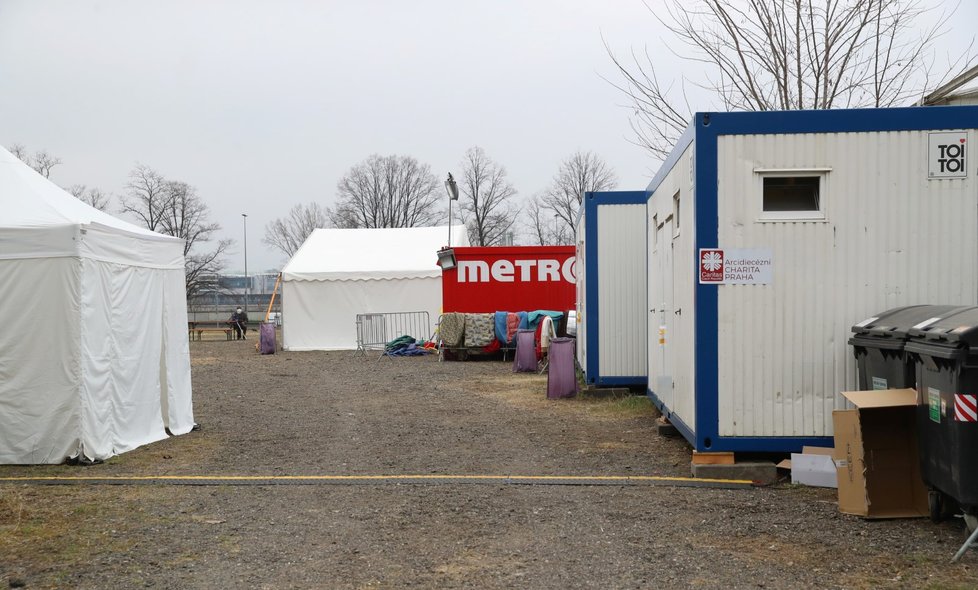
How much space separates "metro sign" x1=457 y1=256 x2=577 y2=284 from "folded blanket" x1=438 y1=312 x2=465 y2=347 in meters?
1.33

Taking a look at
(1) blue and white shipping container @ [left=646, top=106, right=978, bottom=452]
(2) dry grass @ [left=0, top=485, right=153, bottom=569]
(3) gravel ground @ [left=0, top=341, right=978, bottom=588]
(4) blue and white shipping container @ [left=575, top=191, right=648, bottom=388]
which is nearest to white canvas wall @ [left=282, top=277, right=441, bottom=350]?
(4) blue and white shipping container @ [left=575, top=191, right=648, bottom=388]

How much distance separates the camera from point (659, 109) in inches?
570

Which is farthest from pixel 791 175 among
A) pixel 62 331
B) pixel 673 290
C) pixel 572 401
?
pixel 62 331

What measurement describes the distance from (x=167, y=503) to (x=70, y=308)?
8.87ft

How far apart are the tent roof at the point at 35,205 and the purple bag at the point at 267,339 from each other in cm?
1593

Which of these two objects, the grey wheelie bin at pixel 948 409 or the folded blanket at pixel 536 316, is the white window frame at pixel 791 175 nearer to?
the grey wheelie bin at pixel 948 409

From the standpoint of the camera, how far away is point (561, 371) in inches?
517

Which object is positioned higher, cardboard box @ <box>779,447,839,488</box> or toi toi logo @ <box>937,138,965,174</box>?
toi toi logo @ <box>937,138,965,174</box>

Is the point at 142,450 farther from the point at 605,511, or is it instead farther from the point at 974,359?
the point at 974,359

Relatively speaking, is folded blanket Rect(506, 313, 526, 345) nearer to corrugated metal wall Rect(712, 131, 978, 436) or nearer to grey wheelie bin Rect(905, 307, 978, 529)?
corrugated metal wall Rect(712, 131, 978, 436)

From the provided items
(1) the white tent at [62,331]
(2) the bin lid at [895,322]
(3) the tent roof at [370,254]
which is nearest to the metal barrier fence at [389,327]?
(3) the tent roof at [370,254]

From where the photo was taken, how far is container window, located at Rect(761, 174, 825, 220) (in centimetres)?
698

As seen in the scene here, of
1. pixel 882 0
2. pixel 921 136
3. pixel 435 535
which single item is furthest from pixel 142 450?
pixel 882 0

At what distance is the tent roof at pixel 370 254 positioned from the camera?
27484 mm
